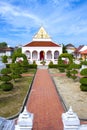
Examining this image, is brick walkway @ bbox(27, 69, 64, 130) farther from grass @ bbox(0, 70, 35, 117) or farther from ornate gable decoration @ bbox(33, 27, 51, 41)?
ornate gable decoration @ bbox(33, 27, 51, 41)

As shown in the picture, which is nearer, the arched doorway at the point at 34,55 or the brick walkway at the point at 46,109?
the brick walkway at the point at 46,109

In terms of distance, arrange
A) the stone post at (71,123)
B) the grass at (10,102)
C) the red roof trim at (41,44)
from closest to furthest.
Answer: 1. the stone post at (71,123)
2. the grass at (10,102)
3. the red roof trim at (41,44)

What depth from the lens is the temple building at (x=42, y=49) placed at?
4669cm

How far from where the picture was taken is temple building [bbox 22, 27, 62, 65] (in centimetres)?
4669

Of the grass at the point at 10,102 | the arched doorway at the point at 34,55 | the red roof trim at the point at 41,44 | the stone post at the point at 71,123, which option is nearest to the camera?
the stone post at the point at 71,123

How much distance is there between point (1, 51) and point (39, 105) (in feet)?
195

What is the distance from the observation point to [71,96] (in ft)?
51.2

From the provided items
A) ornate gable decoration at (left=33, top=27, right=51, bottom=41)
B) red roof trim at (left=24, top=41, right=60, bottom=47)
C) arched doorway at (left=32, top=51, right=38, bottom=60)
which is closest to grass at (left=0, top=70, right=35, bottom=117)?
red roof trim at (left=24, top=41, right=60, bottom=47)

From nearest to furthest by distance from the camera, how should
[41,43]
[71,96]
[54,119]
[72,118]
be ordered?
[72,118] → [54,119] → [71,96] → [41,43]

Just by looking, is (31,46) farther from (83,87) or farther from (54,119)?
(54,119)

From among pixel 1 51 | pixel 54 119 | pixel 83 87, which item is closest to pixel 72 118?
pixel 54 119

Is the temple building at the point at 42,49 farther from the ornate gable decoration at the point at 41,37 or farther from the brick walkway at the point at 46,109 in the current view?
the brick walkway at the point at 46,109

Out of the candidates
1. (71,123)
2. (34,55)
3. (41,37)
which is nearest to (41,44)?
(34,55)

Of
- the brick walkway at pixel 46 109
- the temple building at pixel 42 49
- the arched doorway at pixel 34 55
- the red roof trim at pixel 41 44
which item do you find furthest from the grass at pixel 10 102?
the arched doorway at pixel 34 55
